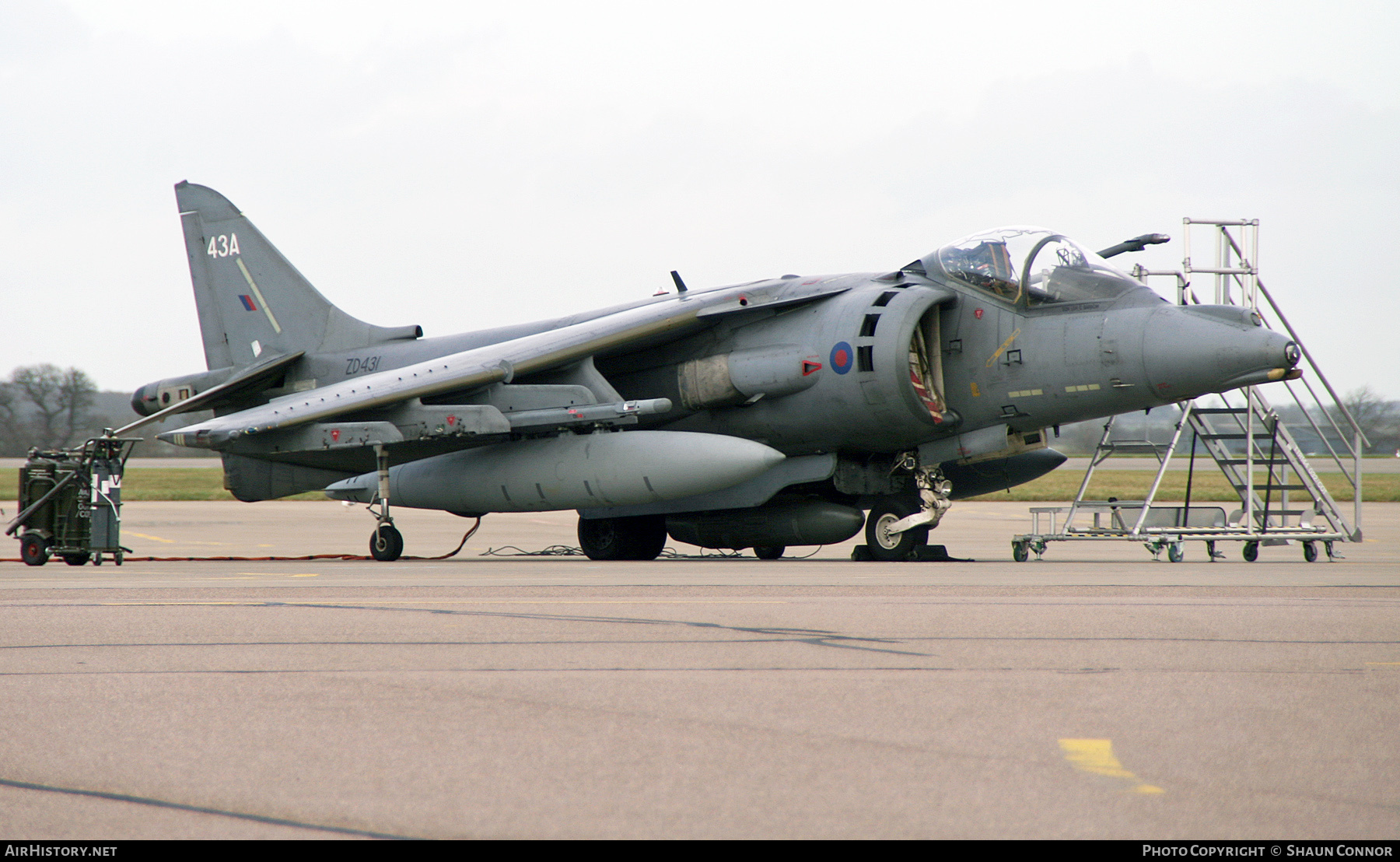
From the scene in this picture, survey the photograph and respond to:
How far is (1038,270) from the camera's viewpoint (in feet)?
37.1

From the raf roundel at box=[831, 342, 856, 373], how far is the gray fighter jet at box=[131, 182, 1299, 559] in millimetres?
34

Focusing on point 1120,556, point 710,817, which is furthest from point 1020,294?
point 710,817

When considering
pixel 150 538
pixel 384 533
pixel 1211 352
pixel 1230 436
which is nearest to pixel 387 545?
pixel 384 533

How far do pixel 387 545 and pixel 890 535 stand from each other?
16.6 feet

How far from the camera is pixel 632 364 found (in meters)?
13.2

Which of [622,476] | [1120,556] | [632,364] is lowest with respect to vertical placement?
[1120,556]

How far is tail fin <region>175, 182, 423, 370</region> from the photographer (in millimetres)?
15641

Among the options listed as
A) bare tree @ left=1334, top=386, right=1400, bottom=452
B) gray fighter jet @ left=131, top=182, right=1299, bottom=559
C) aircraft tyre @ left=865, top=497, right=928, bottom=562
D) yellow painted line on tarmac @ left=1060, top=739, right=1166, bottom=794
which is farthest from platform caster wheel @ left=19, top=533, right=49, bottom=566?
bare tree @ left=1334, top=386, right=1400, bottom=452

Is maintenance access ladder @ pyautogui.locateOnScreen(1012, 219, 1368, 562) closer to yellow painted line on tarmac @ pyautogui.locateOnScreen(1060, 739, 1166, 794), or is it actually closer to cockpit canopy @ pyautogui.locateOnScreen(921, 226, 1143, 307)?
cockpit canopy @ pyautogui.locateOnScreen(921, 226, 1143, 307)

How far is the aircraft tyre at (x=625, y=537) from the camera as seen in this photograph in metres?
13.6

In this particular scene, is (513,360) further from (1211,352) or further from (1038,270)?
(1211,352)
